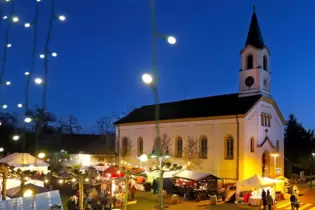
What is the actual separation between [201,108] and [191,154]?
4.47 meters

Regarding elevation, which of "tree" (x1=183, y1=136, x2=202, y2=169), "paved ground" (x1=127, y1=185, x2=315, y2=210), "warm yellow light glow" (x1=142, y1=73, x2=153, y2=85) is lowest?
"paved ground" (x1=127, y1=185, x2=315, y2=210)

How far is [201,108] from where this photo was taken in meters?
33.8

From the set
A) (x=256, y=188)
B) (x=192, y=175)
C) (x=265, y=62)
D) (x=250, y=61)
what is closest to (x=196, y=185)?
(x=192, y=175)

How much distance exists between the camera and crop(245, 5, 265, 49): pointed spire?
105 feet

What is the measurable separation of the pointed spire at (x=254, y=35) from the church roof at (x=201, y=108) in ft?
15.0

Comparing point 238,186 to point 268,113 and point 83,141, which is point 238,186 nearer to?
point 268,113

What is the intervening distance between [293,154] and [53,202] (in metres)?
37.3

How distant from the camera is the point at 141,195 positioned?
25703 mm

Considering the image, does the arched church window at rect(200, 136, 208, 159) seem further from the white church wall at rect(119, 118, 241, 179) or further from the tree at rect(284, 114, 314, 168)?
the tree at rect(284, 114, 314, 168)

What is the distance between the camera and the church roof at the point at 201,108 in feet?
100.0

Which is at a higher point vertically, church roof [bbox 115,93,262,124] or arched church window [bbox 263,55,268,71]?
arched church window [bbox 263,55,268,71]

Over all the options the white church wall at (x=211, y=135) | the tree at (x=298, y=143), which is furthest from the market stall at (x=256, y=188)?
the tree at (x=298, y=143)

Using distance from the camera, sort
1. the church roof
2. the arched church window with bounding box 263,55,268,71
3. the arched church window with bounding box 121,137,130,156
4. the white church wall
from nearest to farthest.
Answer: the white church wall < the church roof < the arched church window with bounding box 263,55,268,71 < the arched church window with bounding box 121,137,130,156

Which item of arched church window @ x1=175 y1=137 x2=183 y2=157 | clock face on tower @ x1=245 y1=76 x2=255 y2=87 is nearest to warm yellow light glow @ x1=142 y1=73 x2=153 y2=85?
clock face on tower @ x1=245 y1=76 x2=255 y2=87
